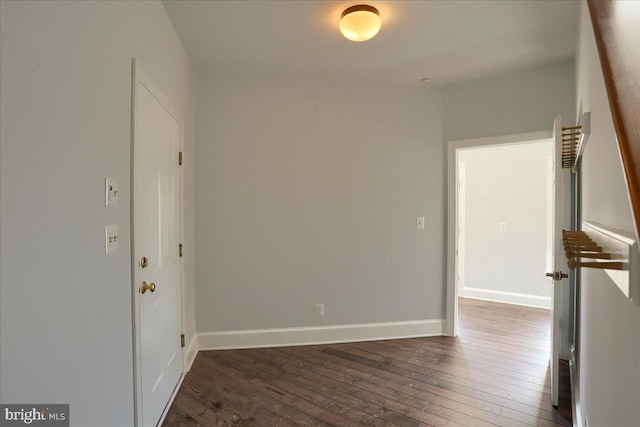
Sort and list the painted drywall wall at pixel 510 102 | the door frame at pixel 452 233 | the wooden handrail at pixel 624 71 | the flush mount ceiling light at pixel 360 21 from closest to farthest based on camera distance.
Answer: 1. the wooden handrail at pixel 624 71
2. the flush mount ceiling light at pixel 360 21
3. the painted drywall wall at pixel 510 102
4. the door frame at pixel 452 233

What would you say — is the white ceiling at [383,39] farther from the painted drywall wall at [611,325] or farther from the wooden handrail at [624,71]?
the wooden handrail at [624,71]

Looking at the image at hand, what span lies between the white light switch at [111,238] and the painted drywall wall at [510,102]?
2.97m

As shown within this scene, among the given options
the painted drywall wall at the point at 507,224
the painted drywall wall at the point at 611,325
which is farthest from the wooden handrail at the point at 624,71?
the painted drywall wall at the point at 507,224

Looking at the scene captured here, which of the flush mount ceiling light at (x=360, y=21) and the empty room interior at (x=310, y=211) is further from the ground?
the flush mount ceiling light at (x=360, y=21)

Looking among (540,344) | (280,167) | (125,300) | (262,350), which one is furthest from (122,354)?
(540,344)

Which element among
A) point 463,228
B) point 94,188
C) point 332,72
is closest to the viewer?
point 94,188

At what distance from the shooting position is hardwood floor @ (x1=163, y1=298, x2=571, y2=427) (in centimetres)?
194

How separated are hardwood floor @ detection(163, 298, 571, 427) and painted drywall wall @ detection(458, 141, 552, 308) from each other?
4.24 ft

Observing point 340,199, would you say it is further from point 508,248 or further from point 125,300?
point 508,248

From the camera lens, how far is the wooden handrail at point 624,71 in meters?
0.44

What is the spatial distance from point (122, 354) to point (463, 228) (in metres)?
4.57

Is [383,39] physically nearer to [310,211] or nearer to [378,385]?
[310,211]

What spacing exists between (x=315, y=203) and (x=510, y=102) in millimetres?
2034

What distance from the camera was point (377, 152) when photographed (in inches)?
123
